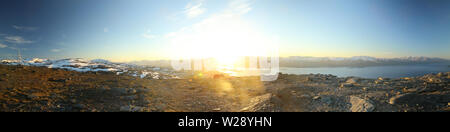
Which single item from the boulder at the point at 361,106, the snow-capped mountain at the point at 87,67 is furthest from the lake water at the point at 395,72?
the snow-capped mountain at the point at 87,67

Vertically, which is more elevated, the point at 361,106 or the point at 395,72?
the point at 361,106

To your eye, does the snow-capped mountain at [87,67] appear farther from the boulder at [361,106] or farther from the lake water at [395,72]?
the lake water at [395,72]

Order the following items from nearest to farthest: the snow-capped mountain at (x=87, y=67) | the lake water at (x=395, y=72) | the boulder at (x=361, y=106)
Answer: the boulder at (x=361, y=106) → the snow-capped mountain at (x=87, y=67) → the lake water at (x=395, y=72)

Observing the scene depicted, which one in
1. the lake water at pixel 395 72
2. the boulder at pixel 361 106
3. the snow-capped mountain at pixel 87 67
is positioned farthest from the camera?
the lake water at pixel 395 72

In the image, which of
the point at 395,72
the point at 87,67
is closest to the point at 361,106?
the point at 87,67

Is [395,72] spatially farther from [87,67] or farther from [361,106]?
[87,67]

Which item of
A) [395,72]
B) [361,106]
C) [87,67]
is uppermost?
[87,67]

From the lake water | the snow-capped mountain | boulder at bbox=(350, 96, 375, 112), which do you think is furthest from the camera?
the lake water

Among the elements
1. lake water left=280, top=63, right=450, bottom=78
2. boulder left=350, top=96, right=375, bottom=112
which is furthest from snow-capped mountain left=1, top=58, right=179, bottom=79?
lake water left=280, top=63, right=450, bottom=78

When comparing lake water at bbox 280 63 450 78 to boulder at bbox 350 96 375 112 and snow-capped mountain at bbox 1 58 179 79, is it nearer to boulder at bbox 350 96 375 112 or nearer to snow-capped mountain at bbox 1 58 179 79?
boulder at bbox 350 96 375 112
